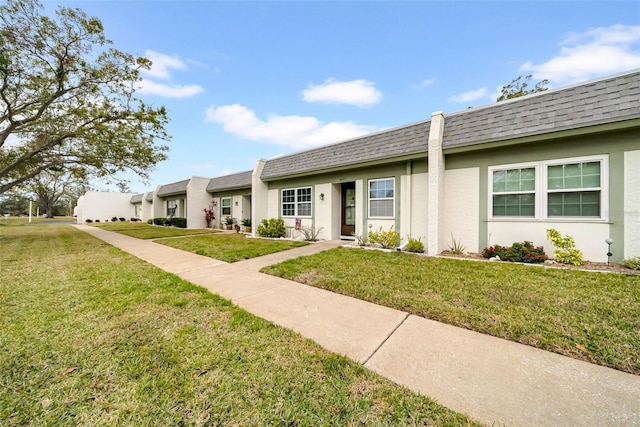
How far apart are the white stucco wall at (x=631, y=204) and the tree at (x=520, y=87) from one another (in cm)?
1354

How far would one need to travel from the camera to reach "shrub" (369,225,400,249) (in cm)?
768

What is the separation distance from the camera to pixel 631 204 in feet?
16.5

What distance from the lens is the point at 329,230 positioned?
10000 millimetres

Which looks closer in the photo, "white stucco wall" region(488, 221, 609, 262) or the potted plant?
"white stucco wall" region(488, 221, 609, 262)

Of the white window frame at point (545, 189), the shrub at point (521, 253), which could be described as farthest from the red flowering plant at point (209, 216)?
the shrub at point (521, 253)

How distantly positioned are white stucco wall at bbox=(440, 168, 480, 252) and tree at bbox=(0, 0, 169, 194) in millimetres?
12355

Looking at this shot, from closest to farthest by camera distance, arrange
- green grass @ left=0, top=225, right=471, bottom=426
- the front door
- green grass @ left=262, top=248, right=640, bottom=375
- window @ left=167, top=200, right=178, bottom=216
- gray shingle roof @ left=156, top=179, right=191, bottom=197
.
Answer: green grass @ left=0, top=225, right=471, bottom=426 < green grass @ left=262, top=248, right=640, bottom=375 < the front door < gray shingle roof @ left=156, top=179, right=191, bottom=197 < window @ left=167, top=200, right=178, bottom=216

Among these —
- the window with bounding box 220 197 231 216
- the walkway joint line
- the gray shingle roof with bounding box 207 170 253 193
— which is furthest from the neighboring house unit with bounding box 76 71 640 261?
the window with bounding box 220 197 231 216

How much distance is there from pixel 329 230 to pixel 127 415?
8.54 m

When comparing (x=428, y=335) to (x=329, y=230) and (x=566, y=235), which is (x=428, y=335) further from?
(x=329, y=230)

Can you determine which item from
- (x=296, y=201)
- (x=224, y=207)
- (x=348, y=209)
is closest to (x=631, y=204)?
(x=348, y=209)

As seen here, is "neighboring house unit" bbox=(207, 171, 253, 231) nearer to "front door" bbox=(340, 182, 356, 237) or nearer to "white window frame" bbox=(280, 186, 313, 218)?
"white window frame" bbox=(280, 186, 313, 218)

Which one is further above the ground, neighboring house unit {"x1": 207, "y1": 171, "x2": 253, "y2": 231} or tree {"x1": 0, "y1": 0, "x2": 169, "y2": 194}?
tree {"x1": 0, "y1": 0, "x2": 169, "y2": 194}

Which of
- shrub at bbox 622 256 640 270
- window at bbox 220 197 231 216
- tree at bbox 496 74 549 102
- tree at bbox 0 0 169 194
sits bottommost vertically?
shrub at bbox 622 256 640 270
